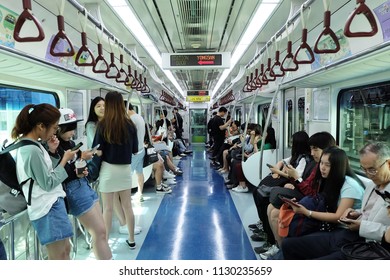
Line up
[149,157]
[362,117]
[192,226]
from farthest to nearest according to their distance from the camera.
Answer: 1. [149,157]
2. [192,226]
3. [362,117]

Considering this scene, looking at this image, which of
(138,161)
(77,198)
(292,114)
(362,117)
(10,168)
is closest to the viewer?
(10,168)

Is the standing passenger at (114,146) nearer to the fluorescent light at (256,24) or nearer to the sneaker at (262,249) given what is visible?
the sneaker at (262,249)

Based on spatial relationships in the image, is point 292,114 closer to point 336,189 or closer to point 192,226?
point 192,226

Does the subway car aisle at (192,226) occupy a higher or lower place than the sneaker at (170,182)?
lower

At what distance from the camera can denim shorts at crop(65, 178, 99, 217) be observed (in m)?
2.32

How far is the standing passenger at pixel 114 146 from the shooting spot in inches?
113

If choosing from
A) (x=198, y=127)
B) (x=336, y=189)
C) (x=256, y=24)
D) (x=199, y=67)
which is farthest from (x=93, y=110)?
(x=198, y=127)

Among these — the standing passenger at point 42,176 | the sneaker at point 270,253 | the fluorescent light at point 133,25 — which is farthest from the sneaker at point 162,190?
the standing passenger at point 42,176

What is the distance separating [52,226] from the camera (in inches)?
76.9

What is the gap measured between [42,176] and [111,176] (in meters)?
1.14

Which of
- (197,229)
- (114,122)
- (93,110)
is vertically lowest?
(197,229)

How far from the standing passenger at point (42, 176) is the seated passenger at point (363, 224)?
1.62 meters

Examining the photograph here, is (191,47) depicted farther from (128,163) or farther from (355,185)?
(355,185)

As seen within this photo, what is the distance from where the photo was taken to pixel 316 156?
3.10 meters
